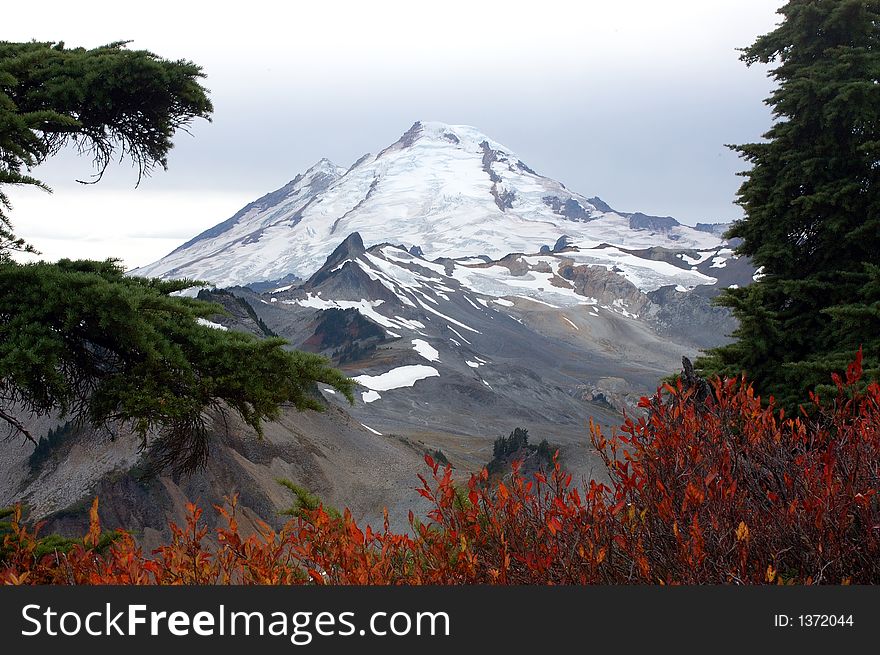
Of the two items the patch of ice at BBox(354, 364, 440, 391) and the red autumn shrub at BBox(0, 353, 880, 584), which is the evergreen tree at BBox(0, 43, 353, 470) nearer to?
the red autumn shrub at BBox(0, 353, 880, 584)

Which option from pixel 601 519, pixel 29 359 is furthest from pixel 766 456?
pixel 29 359

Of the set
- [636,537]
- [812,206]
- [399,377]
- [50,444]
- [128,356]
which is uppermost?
[812,206]

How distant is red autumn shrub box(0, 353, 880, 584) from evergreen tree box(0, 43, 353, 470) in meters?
1.50

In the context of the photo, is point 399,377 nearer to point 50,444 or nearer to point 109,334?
point 50,444

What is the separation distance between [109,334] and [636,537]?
4.71 meters

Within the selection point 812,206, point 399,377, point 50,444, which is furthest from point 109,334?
point 399,377

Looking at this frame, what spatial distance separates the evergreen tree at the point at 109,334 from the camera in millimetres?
5727

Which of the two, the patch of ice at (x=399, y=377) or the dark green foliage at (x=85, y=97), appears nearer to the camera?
the dark green foliage at (x=85, y=97)

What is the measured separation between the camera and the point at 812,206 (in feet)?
39.2

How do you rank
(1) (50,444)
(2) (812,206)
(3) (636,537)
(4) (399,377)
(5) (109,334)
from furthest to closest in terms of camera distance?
(4) (399,377), (1) (50,444), (2) (812,206), (5) (109,334), (3) (636,537)

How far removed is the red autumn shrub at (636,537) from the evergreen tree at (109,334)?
1501mm

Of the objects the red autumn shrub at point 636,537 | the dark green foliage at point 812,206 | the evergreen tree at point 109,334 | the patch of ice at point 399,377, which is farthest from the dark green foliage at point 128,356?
the patch of ice at point 399,377

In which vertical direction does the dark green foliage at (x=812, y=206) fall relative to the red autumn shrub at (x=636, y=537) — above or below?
above

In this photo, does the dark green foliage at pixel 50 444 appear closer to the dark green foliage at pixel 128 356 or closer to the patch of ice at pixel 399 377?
the dark green foliage at pixel 128 356
